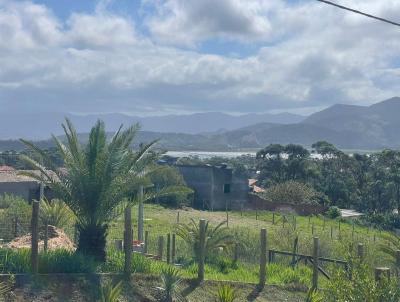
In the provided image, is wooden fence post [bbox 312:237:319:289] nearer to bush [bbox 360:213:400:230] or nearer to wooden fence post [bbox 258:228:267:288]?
wooden fence post [bbox 258:228:267:288]

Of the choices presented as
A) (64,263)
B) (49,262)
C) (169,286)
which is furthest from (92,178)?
(169,286)

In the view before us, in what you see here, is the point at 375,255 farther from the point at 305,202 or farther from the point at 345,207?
the point at 345,207

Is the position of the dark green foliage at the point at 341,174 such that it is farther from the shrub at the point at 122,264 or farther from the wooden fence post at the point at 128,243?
the wooden fence post at the point at 128,243

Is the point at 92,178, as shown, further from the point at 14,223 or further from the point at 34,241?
the point at 14,223

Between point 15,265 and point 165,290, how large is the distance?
3.15 metres

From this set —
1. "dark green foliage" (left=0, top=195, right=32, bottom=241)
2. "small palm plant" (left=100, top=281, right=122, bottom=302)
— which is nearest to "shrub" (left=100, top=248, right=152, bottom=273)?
"small palm plant" (left=100, top=281, right=122, bottom=302)

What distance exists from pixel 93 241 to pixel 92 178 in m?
1.44

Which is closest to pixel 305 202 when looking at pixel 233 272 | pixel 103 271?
pixel 233 272

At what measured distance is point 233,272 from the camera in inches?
707

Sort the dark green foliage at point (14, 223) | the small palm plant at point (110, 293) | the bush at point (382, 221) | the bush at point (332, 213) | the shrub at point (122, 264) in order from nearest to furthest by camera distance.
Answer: the small palm plant at point (110, 293) → the shrub at point (122, 264) → the dark green foliage at point (14, 223) → the bush at point (382, 221) → the bush at point (332, 213)

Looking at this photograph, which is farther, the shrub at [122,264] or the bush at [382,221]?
the bush at [382,221]

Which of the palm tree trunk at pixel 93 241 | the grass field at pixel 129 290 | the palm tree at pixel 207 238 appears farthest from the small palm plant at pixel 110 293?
the palm tree at pixel 207 238

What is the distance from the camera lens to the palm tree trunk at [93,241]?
15.5 m

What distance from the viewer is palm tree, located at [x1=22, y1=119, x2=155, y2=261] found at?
1564 centimetres
